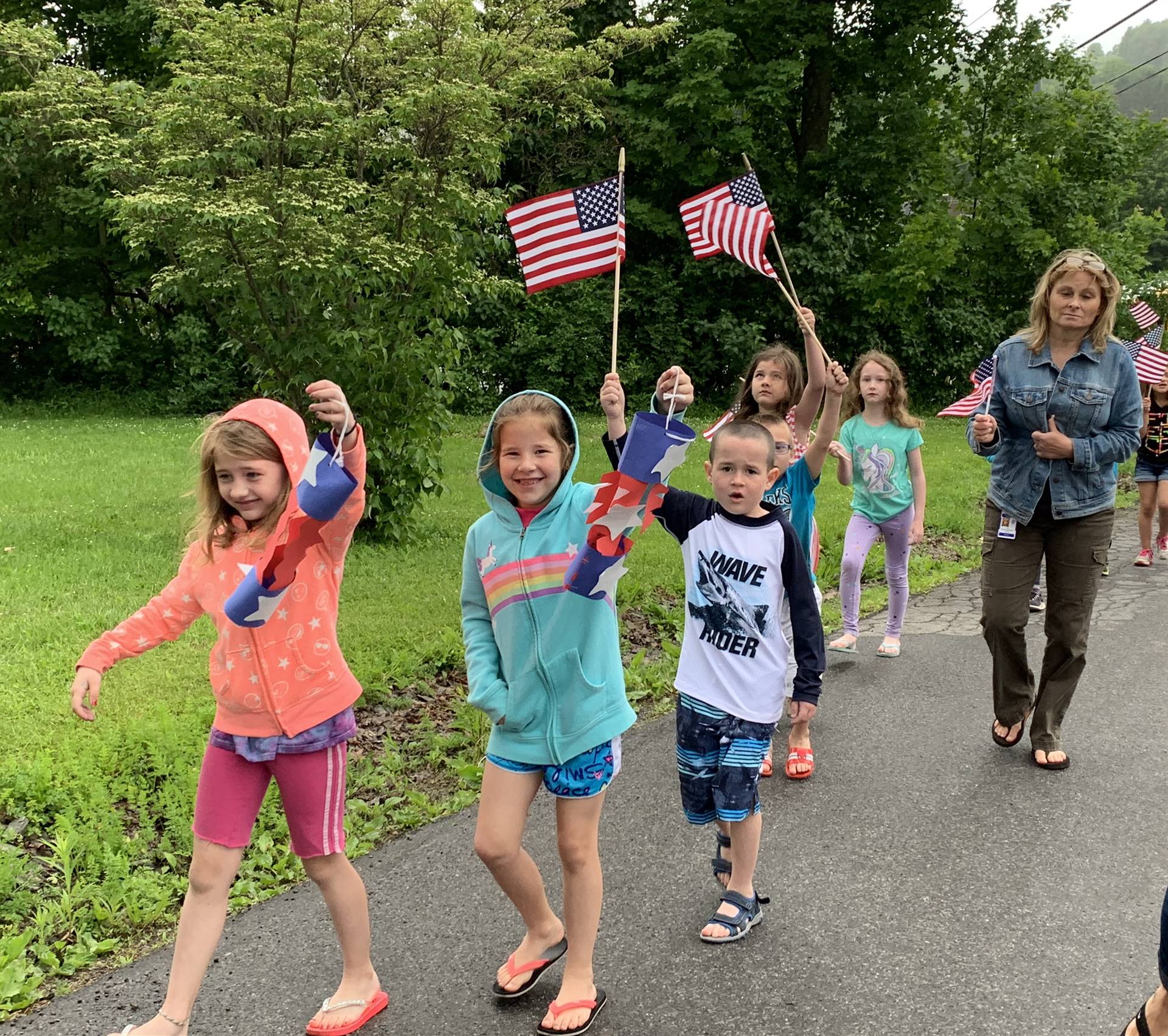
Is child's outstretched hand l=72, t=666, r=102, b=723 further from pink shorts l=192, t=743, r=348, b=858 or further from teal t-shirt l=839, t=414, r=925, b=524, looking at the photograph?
teal t-shirt l=839, t=414, r=925, b=524

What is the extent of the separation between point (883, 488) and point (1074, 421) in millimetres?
1697

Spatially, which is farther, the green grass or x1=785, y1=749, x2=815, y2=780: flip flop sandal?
x1=785, y1=749, x2=815, y2=780: flip flop sandal

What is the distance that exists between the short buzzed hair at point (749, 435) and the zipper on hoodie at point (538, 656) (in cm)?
87

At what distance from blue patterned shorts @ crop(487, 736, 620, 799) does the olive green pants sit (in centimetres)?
253

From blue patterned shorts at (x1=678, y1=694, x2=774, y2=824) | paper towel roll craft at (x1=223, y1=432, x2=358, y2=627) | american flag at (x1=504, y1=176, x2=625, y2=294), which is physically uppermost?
american flag at (x1=504, y1=176, x2=625, y2=294)

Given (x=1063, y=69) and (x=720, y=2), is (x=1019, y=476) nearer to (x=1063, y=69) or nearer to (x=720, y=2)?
(x=720, y=2)

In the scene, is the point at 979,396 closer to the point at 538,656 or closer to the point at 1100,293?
the point at 1100,293

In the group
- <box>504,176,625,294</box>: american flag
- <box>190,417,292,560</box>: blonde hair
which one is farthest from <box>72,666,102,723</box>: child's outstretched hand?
<box>504,176,625,294</box>: american flag

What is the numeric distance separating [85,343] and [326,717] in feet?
74.4

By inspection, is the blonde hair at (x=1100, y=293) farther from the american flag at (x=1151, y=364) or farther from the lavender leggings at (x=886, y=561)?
the lavender leggings at (x=886, y=561)

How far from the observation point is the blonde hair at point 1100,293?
4.30 m

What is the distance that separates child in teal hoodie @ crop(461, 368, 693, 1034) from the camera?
2.73 meters

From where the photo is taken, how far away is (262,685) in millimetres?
2652

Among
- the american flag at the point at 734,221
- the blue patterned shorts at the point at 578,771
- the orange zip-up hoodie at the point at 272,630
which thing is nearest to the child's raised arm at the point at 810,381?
the american flag at the point at 734,221
